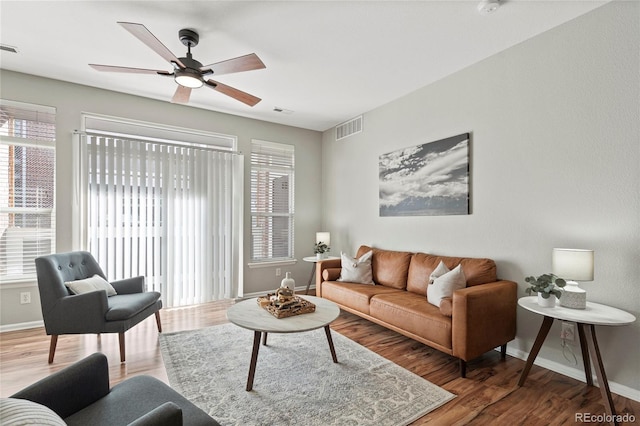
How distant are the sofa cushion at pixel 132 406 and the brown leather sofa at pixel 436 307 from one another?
1952 mm

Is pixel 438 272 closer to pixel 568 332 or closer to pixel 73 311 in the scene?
pixel 568 332

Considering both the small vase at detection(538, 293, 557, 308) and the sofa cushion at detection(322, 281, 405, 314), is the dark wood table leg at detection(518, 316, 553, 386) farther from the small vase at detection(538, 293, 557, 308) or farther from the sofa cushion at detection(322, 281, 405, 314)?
the sofa cushion at detection(322, 281, 405, 314)

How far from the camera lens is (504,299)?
261 cm

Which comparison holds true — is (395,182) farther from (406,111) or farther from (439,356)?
(439,356)

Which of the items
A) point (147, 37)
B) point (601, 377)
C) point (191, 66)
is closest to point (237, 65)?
point (191, 66)

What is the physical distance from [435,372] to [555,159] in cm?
208

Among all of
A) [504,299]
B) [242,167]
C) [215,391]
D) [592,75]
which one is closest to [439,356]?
[504,299]

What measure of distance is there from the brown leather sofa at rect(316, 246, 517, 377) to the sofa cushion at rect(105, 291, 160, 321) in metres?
2.06

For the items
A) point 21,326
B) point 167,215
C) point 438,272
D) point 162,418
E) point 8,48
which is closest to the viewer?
point 162,418

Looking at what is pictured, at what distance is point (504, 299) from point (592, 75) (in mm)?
1940

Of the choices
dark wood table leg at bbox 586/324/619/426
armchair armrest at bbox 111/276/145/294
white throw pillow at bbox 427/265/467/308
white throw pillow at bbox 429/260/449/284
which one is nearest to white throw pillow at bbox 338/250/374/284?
white throw pillow at bbox 429/260/449/284

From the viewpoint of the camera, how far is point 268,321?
2303 millimetres

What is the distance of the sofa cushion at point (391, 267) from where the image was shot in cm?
360

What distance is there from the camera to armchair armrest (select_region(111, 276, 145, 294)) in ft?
10.3
